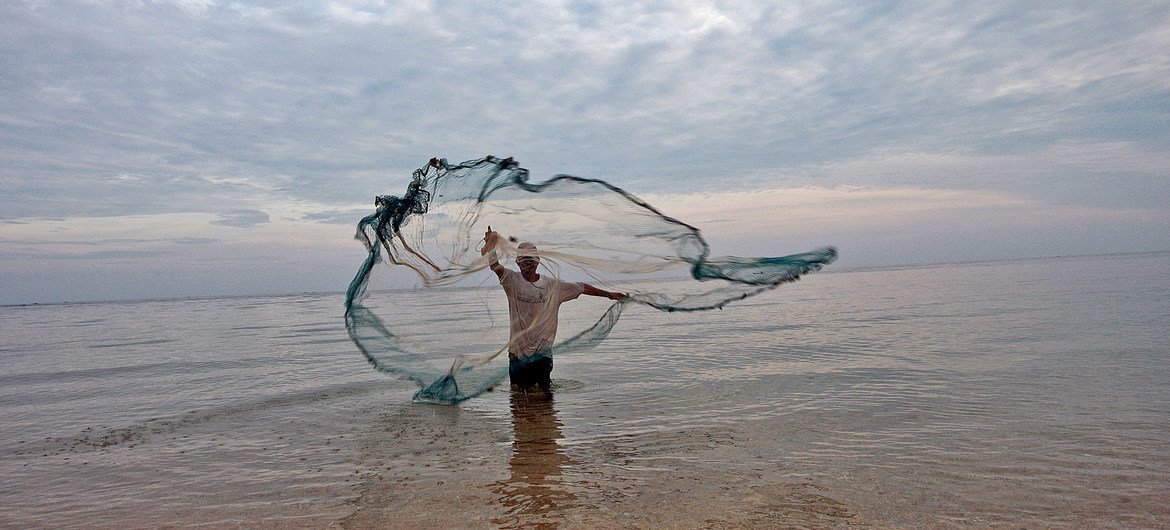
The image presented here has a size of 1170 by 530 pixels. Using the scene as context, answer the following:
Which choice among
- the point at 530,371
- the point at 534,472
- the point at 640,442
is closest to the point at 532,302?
the point at 530,371

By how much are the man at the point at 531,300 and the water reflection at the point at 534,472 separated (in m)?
0.75

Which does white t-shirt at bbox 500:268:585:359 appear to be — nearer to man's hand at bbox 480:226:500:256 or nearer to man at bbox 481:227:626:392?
man at bbox 481:227:626:392

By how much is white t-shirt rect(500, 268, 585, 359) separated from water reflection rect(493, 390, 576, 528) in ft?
2.88

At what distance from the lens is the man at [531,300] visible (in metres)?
7.01

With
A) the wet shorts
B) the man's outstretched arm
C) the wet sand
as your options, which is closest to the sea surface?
the wet sand

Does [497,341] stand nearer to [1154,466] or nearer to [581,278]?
[581,278]

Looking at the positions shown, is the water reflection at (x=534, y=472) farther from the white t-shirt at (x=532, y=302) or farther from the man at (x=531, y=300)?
the white t-shirt at (x=532, y=302)

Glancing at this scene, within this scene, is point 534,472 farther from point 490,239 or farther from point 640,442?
point 490,239

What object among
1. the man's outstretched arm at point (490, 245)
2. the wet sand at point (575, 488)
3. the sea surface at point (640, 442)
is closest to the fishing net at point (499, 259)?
the man's outstretched arm at point (490, 245)

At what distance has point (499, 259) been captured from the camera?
695cm

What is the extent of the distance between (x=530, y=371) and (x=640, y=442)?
6.72 ft

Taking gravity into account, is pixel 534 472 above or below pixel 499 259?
below

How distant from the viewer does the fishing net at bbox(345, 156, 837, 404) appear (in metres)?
6.48

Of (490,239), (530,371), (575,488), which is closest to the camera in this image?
(575,488)
